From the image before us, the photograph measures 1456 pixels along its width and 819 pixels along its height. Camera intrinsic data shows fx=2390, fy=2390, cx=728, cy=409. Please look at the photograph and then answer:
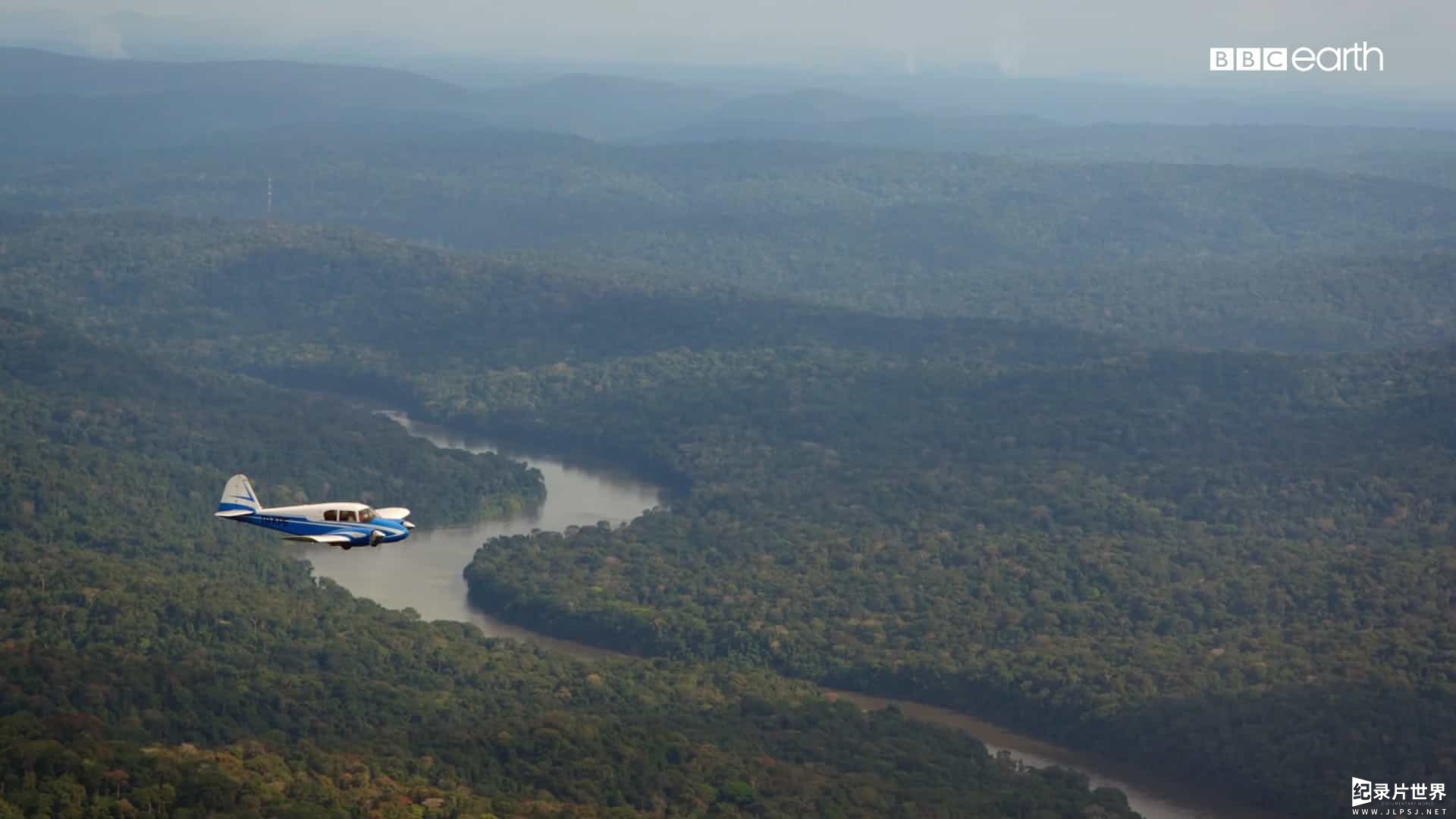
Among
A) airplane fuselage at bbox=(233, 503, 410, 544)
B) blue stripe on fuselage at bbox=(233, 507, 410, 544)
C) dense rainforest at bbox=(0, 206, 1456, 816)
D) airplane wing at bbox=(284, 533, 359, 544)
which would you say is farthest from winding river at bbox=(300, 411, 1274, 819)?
airplane wing at bbox=(284, 533, 359, 544)

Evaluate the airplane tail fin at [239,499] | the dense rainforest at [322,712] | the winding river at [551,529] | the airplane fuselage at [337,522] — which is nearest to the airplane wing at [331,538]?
the airplane fuselage at [337,522]

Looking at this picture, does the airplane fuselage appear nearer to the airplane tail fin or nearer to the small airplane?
the small airplane

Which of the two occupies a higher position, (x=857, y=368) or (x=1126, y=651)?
(x=857, y=368)

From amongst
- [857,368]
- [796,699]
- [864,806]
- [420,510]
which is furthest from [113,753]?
[857,368]

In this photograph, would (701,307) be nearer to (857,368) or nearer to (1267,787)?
(857,368)

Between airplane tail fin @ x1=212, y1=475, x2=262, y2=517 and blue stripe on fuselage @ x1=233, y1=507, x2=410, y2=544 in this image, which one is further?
airplane tail fin @ x1=212, y1=475, x2=262, y2=517

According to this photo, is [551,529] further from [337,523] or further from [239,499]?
[337,523]
